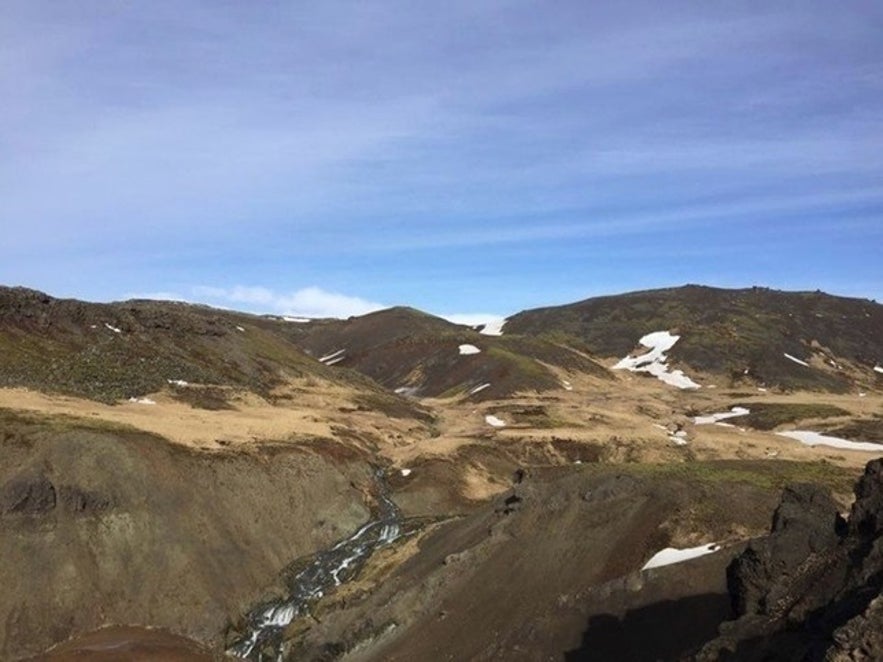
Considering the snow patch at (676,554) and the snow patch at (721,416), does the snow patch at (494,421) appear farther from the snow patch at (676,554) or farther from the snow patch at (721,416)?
the snow patch at (676,554)

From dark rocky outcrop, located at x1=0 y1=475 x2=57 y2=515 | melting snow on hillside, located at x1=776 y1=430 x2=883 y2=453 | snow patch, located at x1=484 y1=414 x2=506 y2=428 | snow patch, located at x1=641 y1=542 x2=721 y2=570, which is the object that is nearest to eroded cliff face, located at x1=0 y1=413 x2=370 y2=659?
dark rocky outcrop, located at x1=0 y1=475 x2=57 y2=515

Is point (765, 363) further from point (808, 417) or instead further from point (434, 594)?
point (434, 594)

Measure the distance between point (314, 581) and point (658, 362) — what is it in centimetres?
13544

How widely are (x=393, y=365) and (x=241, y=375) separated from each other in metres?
63.9

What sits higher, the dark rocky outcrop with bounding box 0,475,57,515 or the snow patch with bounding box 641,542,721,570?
the dark rocky outcrop with bounding box 0,475,57,515

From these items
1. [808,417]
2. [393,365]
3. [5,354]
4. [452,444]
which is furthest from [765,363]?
[5,354]

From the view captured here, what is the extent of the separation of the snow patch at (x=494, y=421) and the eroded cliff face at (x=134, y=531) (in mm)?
43148

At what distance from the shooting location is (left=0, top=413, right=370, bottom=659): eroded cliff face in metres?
46.0

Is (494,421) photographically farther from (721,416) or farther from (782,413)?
(782,413)

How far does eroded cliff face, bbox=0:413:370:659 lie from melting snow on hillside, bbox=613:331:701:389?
379ft

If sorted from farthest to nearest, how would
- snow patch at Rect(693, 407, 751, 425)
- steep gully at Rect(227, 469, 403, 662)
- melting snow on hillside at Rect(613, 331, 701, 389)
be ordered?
1. melting snow on hillside at Rect(613, 331, 701, 389)
2. snow patch at Rect(693, 407, 751, 425)
3. steep gully at Rect(227, 469, 403, 662)

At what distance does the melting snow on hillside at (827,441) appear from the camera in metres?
94.6

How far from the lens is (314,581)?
54.2 metres

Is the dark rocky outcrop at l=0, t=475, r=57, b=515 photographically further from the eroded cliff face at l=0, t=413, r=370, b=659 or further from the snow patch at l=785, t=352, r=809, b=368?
the snow patch at l=785, t=352, r=809, b=368
